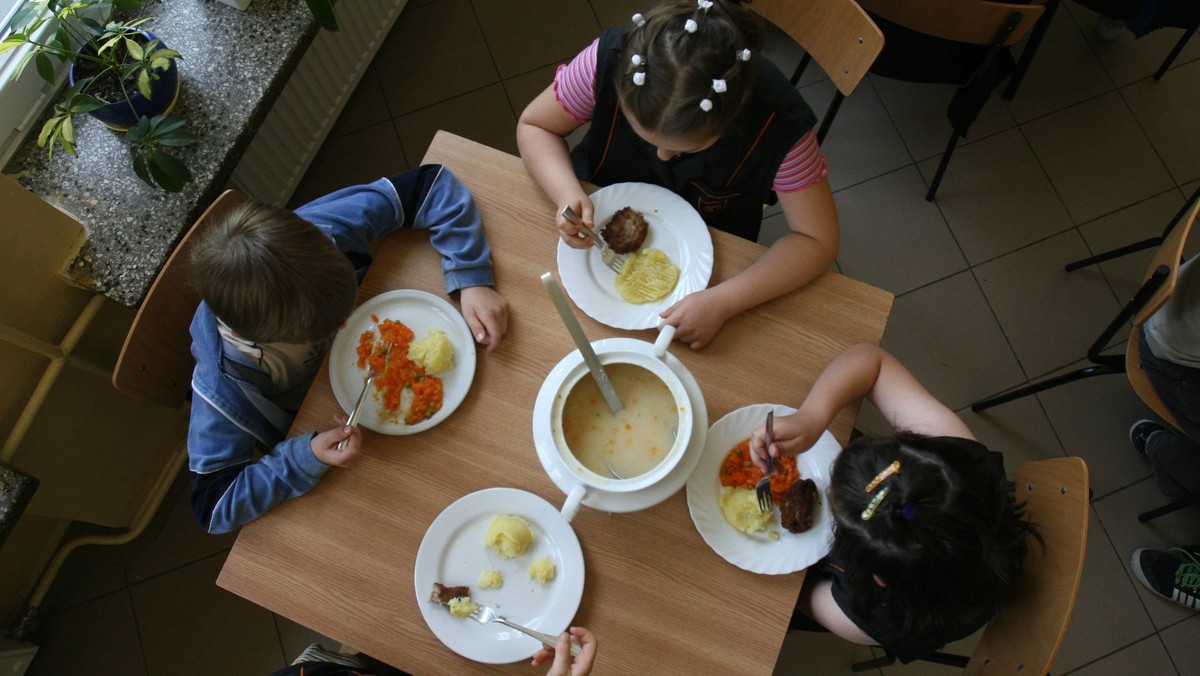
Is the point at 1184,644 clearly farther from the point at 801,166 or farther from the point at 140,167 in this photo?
the point at 140,167

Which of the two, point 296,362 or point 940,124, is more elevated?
point 296,362

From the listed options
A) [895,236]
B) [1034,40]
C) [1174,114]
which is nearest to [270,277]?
[895,236]

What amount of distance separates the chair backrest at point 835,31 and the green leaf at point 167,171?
1109 millimetres

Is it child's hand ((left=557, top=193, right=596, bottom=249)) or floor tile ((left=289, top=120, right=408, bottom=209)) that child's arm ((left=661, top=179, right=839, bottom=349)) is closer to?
child's hand ((left=557, top=193, right=596, bottom=249))

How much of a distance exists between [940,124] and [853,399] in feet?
4.88

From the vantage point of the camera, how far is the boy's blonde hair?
0.98m

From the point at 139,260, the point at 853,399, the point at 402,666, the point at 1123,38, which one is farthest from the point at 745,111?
the point at 1123,38

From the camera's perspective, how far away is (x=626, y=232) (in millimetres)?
1141

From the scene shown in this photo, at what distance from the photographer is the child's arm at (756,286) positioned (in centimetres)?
108

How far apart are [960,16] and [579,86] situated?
0.75 meters

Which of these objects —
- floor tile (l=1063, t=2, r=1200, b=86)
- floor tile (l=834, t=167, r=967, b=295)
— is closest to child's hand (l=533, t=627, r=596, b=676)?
floor tile (l=834, t=167, r=967, b=295)

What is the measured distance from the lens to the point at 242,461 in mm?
1104

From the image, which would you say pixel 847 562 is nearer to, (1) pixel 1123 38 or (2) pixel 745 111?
(2) pixel 745 111

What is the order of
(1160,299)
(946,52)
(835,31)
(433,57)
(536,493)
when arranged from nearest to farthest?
1. (536,493)
2. (1160,299)
3. (835,31)
4. (946,52)
5. (433,57)
